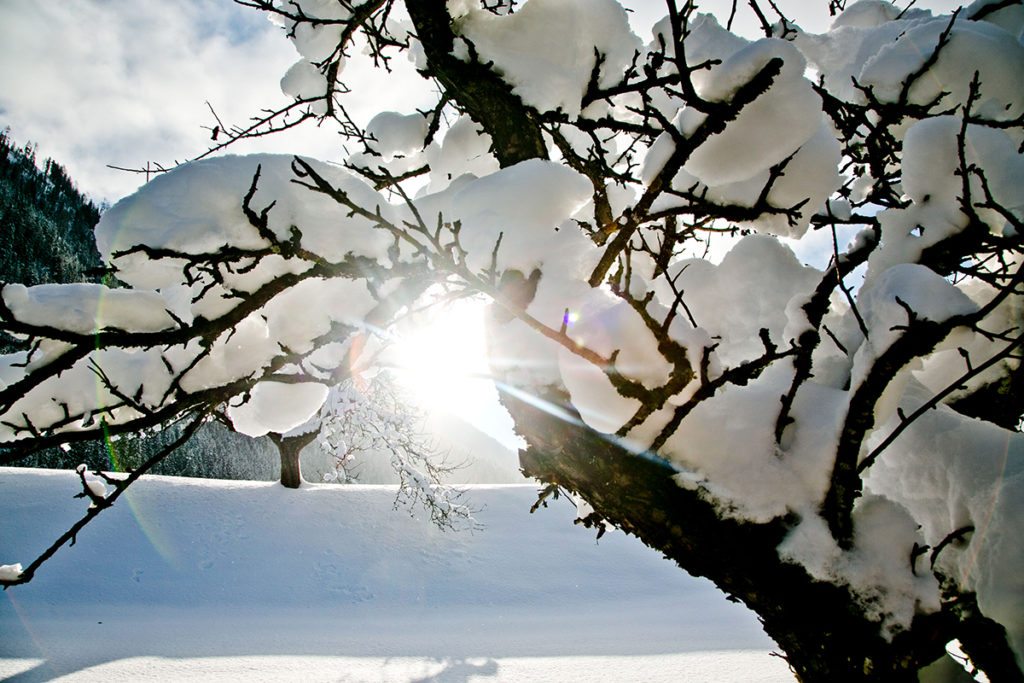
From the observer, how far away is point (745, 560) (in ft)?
4.40

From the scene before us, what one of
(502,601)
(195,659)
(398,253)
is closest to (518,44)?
(398,253)

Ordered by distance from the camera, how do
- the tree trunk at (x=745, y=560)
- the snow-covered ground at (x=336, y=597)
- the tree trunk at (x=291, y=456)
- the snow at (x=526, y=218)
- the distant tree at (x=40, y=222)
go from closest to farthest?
the tree trunk at (x=745, y=560), the snow at (x=526, y=218), the snow-covered ground at (x=336, y=597), the tree trunk at (x=291, y=456), the distant tree at (x=40, y=222)

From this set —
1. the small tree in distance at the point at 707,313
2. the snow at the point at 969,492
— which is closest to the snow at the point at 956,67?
the small tree in distance at the point at 707,313

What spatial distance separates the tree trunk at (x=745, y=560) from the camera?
3.97ft

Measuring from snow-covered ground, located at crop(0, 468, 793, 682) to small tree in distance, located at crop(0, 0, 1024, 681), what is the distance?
5.28 metres

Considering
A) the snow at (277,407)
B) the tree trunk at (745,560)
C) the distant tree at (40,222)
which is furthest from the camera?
the distant tree at (40,222)

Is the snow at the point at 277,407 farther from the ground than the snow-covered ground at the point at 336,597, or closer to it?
farther from the ground

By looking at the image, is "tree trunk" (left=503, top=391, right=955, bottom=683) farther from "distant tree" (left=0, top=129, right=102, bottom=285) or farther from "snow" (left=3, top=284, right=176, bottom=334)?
"distant tree" (left=0, top=129, right=102, bottom=285)

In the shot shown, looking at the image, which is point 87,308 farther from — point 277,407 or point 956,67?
point 956,67

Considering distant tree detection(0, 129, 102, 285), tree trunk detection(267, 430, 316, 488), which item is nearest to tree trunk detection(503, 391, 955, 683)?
tree trunk detection(267, 430, 316, 488)

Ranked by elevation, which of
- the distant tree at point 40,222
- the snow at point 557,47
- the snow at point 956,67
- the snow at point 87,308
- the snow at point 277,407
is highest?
the distant tree at point 40,222

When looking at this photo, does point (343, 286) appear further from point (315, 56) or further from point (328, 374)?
point (315, 56)

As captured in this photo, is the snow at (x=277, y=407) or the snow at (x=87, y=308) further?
the snow at (x=277, y=407)

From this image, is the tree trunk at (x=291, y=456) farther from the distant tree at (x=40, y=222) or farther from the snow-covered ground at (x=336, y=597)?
the distant tree at (x=40, y=222)
